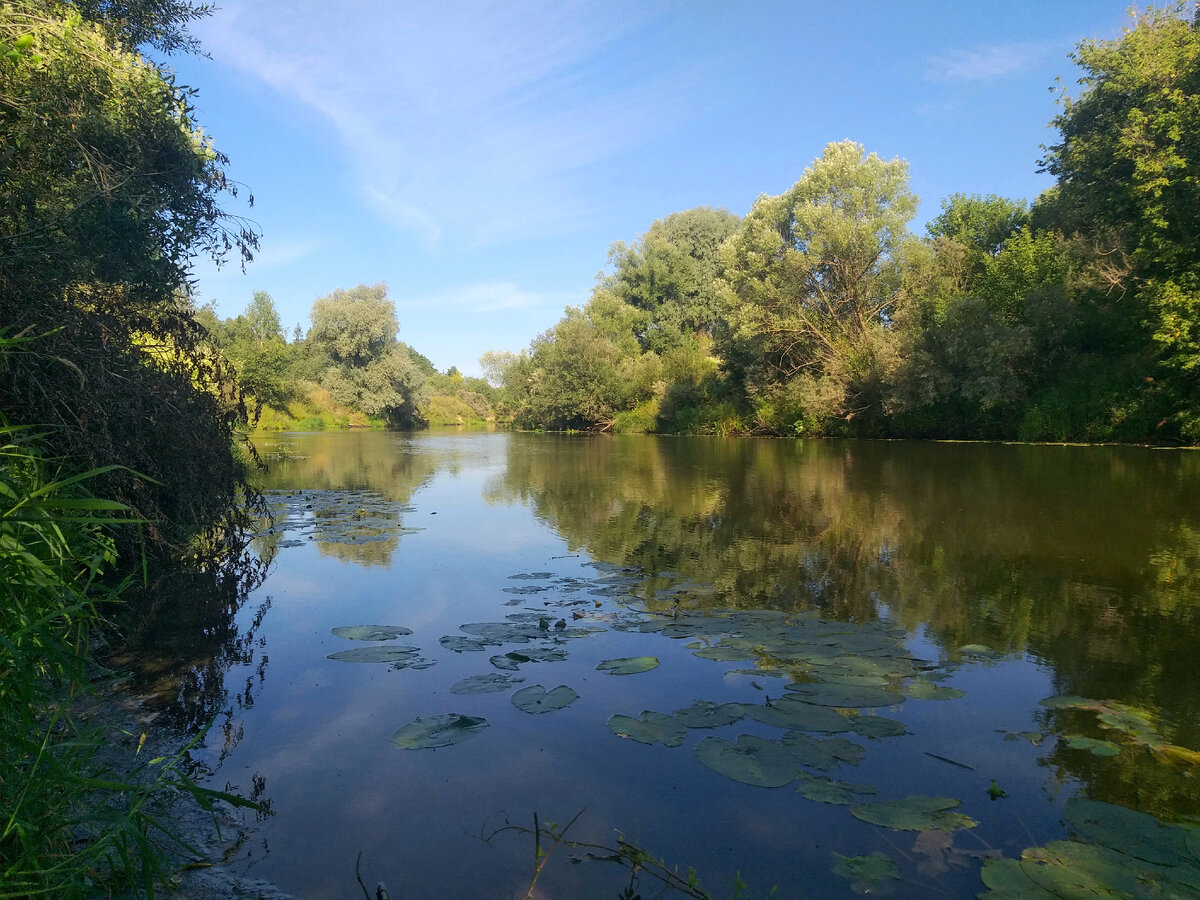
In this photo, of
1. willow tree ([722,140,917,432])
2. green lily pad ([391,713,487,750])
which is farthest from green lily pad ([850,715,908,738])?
willow tree ([722,140,917,432])

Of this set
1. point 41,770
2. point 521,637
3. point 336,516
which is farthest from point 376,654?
point 336,516

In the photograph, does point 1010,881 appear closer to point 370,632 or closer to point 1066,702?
point 1066,702

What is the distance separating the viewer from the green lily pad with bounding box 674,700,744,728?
148 inches

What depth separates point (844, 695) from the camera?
4.03 meters

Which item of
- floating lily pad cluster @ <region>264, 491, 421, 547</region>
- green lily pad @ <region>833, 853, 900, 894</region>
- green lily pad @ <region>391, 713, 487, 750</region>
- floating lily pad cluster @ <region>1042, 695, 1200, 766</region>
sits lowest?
green lily pad @ <region>833, 853, 900, 894</region>

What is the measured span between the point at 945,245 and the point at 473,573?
31.4m

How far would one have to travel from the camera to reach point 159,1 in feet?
31.9

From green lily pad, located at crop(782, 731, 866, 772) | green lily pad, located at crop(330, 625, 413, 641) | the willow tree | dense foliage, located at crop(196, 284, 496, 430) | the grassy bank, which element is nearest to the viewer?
A: the grassy bank

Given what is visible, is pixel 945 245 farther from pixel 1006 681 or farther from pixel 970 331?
pixel 1006 681

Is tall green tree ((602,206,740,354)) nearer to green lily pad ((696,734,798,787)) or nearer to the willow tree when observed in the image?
the willow tree

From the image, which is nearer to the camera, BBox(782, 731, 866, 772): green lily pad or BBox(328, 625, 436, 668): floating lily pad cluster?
BBox(782, 731, 866, 772): green lily pad

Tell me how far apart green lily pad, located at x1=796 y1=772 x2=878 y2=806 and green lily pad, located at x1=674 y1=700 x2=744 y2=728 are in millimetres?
649

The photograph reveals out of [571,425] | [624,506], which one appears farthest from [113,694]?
[571,425]

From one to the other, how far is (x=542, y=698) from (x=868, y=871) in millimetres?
2044
